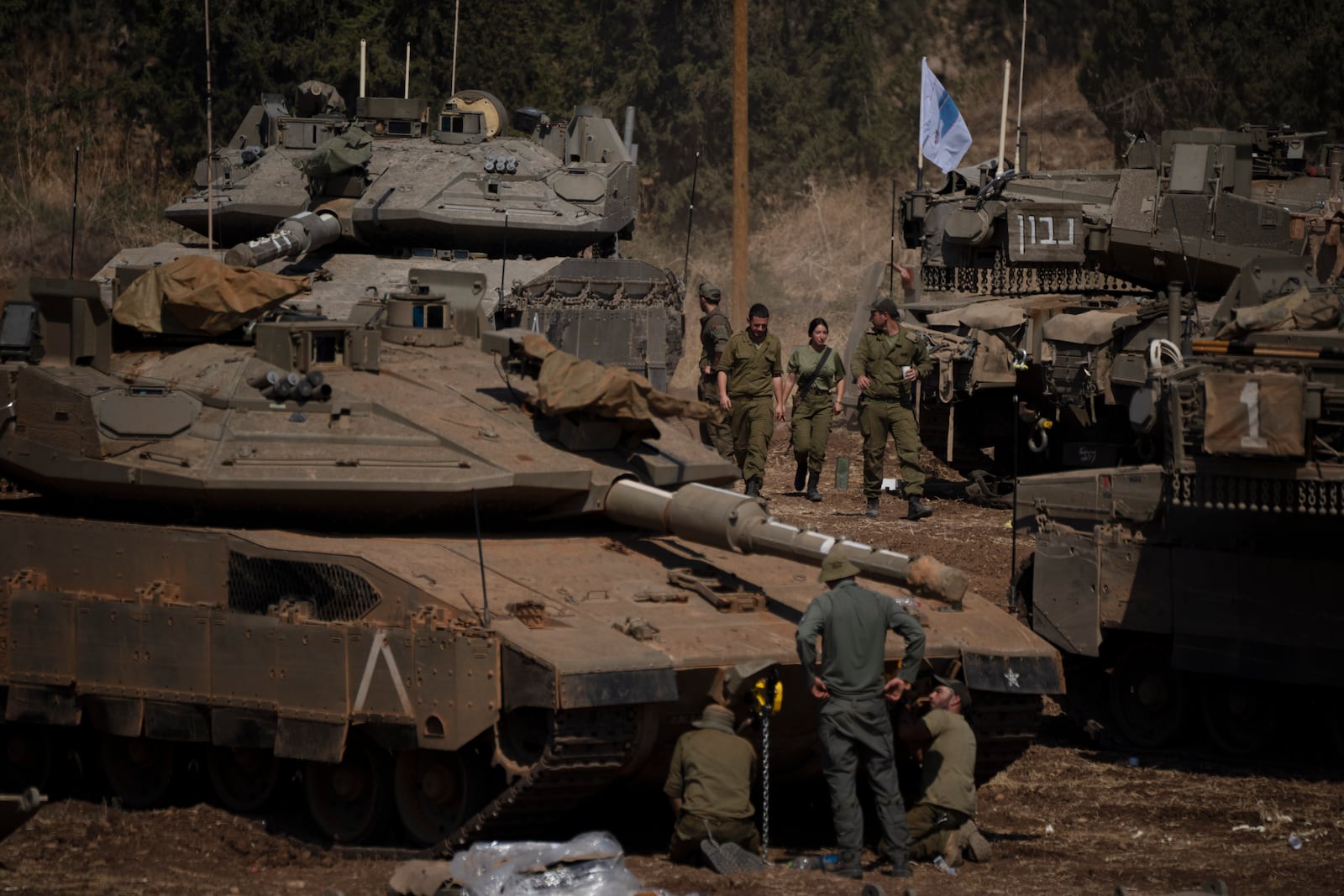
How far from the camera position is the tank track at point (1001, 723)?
991 cm

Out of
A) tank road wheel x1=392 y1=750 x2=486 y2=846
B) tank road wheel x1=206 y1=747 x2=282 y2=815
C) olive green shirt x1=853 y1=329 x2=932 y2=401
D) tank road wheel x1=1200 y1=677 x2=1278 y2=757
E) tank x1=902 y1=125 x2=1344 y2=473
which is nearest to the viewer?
tank road wheel x1=392 y1=750 x2=486 y2=846

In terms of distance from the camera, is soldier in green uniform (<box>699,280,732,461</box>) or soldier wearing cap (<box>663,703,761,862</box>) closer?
soldier wearing cap (<box>663,703,761,862</box>)

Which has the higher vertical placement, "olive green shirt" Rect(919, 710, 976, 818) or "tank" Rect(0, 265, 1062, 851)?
"tank" Rect(0, 265, 1062, 851)

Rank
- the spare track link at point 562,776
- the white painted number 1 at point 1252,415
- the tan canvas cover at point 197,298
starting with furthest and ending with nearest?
1. the tan canvas cover at point 197,298
2. the white painted number 1 at point 1252,415
3. the spare track link at point 562,776

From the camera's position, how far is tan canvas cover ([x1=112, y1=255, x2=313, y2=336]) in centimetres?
1112

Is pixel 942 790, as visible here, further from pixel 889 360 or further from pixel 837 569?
pixel 889 360

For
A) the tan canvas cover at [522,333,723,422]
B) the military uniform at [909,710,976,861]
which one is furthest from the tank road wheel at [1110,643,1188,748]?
the tan canvas cover at [522,333,723,422]

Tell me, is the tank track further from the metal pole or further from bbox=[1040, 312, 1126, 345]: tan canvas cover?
the metal pole

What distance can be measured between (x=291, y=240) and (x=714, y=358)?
415 cm

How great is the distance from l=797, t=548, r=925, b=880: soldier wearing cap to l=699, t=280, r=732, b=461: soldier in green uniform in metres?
8.01

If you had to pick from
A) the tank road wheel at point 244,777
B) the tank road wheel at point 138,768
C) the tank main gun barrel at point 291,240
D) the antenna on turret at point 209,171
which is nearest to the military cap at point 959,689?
the tank road wheel at point 244,777

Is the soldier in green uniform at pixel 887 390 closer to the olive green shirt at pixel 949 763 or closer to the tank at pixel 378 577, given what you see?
the tank at pixel 378 577

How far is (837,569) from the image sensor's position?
9102 mm

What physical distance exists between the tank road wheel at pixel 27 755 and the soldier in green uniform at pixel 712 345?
23.1ft
